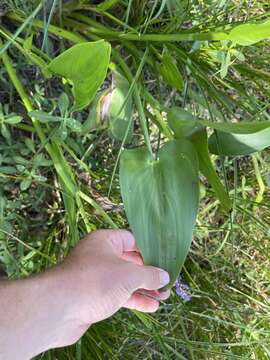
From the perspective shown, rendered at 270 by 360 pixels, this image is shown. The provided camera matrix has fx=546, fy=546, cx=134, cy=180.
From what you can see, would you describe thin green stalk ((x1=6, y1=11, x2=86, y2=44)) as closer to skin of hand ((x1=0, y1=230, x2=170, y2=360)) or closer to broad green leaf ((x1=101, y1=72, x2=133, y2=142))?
broad green leaf ((x1=101, y1=72, x2=133, y2=142))

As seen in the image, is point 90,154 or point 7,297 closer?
point 7,297

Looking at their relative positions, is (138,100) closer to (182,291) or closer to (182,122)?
(182,122)

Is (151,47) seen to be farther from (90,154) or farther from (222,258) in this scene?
(222,258)

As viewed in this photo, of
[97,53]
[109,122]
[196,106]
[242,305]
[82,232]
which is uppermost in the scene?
[97,53]

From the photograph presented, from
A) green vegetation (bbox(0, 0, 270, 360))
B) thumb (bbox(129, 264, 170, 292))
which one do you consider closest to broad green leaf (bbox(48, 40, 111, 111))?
green vegetation (bbox(0, 0, 270, 360))

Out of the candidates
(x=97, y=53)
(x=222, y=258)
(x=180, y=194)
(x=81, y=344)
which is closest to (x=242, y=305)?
(x=222, y=258)

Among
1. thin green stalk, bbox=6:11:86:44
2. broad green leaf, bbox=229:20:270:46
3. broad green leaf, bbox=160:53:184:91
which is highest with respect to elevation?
broad green leaf, bbox=229:20:270:46

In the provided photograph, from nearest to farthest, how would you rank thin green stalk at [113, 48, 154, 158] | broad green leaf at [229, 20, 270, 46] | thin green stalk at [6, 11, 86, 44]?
broad green leaf at [229, 20, 270, 46] → thin green stalk at [113, 48, 154, 158] → thin green stalk at [6, 11, 86, 44]
